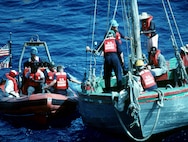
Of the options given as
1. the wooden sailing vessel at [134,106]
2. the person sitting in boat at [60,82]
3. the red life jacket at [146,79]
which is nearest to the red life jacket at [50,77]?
the person sitting in boat at [60,82]

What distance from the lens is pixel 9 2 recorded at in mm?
34094

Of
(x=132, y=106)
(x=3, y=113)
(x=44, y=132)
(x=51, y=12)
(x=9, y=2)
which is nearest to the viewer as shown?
(x=132, y=106)

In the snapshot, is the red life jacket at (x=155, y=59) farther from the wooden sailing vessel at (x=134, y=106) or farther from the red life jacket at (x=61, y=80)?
the red life jacket at (x=61, y=80)

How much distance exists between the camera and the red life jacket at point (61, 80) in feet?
53.1

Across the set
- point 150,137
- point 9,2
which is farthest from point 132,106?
point 9,2

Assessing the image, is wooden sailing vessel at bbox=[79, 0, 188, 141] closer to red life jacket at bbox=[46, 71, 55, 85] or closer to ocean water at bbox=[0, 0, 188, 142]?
red life jacket at bbox=[46, 71, 55, 85]

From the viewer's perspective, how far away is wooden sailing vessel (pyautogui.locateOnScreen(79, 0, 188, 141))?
40.6 feet

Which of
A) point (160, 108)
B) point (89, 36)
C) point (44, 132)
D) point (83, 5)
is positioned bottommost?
point (44, 132)

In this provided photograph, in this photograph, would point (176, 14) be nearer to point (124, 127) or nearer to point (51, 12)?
point (51, 12)

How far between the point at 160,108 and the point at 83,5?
68.3 feet

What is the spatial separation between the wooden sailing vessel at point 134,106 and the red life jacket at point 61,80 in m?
1.97

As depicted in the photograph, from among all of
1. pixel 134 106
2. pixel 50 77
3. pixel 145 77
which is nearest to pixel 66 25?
pixel 50 77

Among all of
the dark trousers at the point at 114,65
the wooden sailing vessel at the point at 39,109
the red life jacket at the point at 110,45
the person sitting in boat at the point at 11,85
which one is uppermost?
the red life jacket at the point at 110,45

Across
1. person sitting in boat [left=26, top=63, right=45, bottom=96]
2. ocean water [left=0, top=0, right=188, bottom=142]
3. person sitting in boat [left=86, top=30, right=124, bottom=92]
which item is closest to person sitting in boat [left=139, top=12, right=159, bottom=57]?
person sitting in boat [left=86, top=30, right=124, bottom=92]
